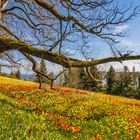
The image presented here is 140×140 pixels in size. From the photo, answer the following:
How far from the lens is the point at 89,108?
19.9m

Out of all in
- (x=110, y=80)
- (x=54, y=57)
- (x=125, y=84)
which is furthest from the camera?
(x=110, y=80)

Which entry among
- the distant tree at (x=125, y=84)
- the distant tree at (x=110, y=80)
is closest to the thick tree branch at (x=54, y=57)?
the distant tree at (x=125, y=84)

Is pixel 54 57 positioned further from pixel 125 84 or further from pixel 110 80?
pixel 110 80

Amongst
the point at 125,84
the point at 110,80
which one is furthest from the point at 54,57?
the point at 110,80

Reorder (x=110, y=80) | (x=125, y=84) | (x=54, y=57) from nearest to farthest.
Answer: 1. (x=54, y=57)
2. (x=125, y=84)
3. (x=110, y=80)

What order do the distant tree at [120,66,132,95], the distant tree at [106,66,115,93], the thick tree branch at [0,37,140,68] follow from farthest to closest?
the distant tree at [106,66,115,93] < the distant tree at [120,66,132,95] < the thick tree branch at [0,37,140,68]

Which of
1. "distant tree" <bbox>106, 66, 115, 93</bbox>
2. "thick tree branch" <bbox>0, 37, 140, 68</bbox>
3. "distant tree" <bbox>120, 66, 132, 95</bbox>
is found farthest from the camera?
"distant tree" <bbox>106, 66, 115, 93</bbox>

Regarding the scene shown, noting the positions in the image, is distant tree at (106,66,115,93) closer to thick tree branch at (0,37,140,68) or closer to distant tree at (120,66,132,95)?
distant tree at (120,66,132,95)

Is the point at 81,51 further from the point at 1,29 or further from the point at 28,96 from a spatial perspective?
the point at 28,96

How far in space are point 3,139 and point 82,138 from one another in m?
4.88

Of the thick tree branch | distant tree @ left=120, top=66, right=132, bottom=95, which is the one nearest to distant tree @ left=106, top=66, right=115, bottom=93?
distant tree @ left=120, top=66, right=132, bottom=95

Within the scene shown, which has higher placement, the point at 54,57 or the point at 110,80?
the point at 110,80

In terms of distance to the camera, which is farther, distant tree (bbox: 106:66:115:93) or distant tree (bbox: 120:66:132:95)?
distant tree (bbox: 106:66:115:93)

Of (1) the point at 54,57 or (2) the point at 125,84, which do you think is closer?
(1) the point at 54,57
